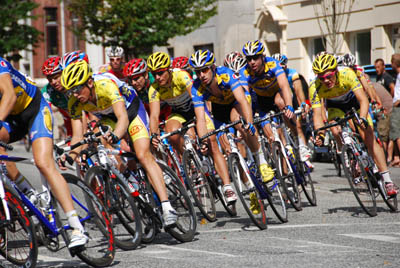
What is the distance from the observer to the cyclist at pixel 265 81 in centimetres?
1129

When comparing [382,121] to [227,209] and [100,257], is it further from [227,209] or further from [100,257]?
[100,257]

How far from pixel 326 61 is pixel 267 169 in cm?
164

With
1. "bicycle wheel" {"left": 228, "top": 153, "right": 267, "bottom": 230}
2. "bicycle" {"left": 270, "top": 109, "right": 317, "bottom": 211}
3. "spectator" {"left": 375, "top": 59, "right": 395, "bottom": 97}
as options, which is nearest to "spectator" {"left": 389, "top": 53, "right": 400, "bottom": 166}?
"spectator" {"left": 375, "top": 59, "right": 395, "bottom": 97}

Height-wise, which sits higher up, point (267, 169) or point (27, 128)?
point (27, 128)

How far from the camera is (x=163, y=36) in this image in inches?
1139

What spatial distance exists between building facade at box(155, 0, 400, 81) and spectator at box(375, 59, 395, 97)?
6.04m

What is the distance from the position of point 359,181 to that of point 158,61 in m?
2.72

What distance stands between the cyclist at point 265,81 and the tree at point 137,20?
53.5 feet

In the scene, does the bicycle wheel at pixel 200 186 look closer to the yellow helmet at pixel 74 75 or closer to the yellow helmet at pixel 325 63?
the yellow helmet at pixel 325 63

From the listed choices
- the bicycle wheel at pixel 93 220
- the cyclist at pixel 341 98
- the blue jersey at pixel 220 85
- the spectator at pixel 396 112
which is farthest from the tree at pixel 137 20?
the bicycle wheel at pixel 93 220

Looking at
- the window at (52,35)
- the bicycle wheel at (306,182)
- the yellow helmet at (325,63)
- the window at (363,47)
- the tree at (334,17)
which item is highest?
the window at (52,35)

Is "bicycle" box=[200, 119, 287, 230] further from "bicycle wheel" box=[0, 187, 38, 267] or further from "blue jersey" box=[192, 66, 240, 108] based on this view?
"bicycle wheel" box=[0, 187, 38, 267]

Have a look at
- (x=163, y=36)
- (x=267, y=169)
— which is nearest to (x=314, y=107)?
(x=267, y=169)

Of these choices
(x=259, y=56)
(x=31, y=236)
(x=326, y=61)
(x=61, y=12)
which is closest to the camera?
(x=31, y=236)
